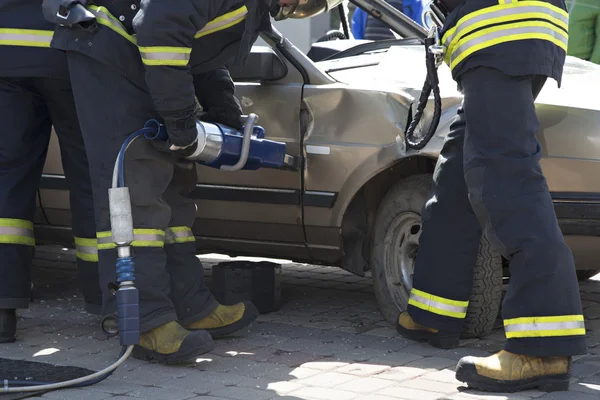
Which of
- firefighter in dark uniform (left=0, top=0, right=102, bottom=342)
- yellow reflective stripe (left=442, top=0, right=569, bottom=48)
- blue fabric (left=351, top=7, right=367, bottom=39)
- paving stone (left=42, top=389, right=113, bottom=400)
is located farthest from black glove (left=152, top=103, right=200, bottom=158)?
A: blue fabric (left=351, top=7, right=367, bottom=39)

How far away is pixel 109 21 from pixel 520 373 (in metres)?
2.09

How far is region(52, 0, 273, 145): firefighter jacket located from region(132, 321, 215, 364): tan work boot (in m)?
0.77

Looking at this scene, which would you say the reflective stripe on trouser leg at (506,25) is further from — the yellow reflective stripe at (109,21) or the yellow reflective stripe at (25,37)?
the yellow reflective stripe at (25,37)

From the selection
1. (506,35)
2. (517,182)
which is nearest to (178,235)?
(517,182)

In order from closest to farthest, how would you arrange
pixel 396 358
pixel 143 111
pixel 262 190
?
pixel 143 111 < pixel 396 358 < pixel 262 190

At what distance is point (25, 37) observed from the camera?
476 cm

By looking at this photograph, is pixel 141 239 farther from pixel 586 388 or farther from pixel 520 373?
pixel 586 388

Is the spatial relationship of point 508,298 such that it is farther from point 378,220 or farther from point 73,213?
point 73,213

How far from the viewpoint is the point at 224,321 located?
16.0 feet

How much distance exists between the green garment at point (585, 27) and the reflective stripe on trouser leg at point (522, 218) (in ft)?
11.8

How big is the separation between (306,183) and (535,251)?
1.50 meters

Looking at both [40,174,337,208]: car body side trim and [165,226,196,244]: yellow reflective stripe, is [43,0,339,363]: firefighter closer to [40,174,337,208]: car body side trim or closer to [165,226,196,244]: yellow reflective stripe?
[165,226,196,244]: yellow reflective stripe

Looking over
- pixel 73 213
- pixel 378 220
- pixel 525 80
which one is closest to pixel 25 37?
pixel 73 213

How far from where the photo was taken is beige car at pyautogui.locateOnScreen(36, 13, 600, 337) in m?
4.63
